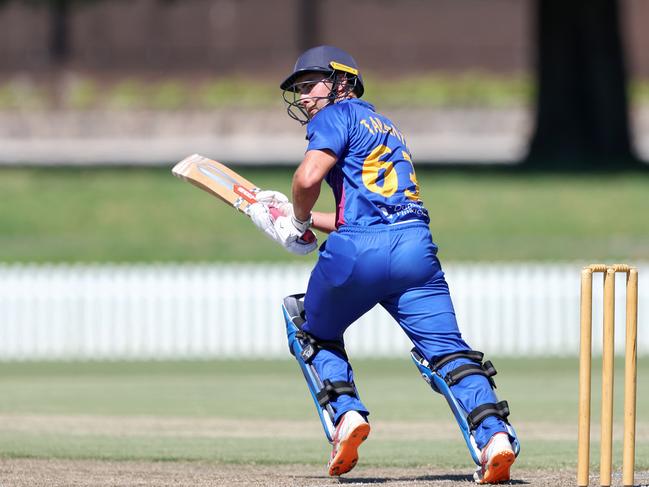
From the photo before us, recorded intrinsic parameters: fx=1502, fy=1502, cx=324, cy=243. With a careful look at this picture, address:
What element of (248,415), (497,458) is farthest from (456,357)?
(248,415)

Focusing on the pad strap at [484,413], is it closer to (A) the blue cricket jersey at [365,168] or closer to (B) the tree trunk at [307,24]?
(A) the blue cricket jersey at [365,168]

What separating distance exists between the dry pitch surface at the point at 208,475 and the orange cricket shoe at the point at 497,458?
15 centimetres

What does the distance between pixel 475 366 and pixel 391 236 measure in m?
0.64

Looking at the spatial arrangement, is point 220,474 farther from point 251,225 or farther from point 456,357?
point 251,225

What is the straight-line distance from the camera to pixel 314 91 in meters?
6.55

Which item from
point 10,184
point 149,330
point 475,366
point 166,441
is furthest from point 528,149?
point 475,366

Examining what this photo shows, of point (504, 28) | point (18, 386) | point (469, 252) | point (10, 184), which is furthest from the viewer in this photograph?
point (504, 28)

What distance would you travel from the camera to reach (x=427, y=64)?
36906 millimetres

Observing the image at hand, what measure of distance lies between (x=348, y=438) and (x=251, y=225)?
1460 centimetres

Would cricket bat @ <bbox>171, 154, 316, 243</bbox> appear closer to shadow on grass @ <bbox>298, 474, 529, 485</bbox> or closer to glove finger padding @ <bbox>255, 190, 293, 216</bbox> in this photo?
glove finger padding @ <bbox>255, 190, 293, 216</bbox>

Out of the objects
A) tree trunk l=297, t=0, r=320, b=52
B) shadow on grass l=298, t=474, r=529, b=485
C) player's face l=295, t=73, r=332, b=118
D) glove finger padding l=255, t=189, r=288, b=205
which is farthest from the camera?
tree trunk l=297, t=0, r=320, b=52

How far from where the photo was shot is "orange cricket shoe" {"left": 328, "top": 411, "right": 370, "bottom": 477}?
244 inches

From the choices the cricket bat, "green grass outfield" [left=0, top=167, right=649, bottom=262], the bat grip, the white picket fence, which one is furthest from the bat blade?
"green grass outfield" [left=0, top=167, right=649, bottom=262]

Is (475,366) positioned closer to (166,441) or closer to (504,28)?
(166,441)
